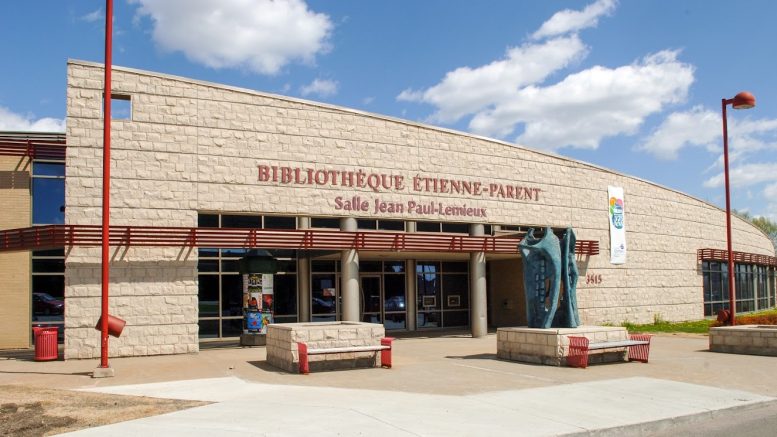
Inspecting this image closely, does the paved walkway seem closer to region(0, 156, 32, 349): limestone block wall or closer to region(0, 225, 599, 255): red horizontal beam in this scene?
region(0, 225, 599, 255): red horizontal beam

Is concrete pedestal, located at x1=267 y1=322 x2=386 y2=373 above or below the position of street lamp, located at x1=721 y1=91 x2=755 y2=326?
below

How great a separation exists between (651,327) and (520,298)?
5765mm

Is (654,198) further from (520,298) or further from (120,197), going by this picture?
(120,197)

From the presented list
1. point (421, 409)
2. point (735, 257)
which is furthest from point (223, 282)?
point (735, 257)

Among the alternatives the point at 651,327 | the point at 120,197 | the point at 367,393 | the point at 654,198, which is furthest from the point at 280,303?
the point at 654,198

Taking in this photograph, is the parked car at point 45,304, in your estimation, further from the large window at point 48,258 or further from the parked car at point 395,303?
the parked car at point 395,303

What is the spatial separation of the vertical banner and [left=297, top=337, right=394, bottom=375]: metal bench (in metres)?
17.9

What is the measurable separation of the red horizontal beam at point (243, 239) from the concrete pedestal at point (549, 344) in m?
6.27

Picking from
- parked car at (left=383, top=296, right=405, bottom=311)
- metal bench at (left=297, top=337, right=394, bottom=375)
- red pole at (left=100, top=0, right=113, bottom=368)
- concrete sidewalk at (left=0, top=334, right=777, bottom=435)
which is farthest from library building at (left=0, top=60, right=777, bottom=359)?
metal bench at (left=297, top=337, right=394, bottom=375)

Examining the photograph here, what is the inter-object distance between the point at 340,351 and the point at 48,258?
1357 cm

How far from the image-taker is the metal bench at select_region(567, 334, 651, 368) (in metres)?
15.4

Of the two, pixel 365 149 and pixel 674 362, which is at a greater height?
pixel 365 149

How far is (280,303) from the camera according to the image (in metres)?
24.7

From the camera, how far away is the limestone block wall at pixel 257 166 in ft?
62.4
